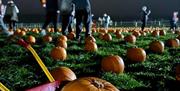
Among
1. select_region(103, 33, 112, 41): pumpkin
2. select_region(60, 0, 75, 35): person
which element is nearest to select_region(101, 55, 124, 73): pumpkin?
select_region(103, 33, 112, 41): pumpkin

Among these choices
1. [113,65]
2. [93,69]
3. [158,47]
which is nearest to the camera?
[113,65]

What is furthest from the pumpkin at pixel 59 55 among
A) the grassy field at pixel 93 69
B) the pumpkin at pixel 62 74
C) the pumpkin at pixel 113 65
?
the pumpkin at pixel 62 74

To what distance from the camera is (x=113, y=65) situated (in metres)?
6.84

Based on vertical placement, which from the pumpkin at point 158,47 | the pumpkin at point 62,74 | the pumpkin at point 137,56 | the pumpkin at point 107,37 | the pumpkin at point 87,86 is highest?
the pumpkin at point 87,86

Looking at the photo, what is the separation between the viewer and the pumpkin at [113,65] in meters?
6.80

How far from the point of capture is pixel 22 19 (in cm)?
4947

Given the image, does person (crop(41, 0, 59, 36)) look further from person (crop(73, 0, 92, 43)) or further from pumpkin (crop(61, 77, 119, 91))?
pumpkin (crop(61, 77, 119, 91))

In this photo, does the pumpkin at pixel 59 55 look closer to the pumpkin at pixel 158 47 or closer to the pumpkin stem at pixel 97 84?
the pumpkin at pixel 158 47

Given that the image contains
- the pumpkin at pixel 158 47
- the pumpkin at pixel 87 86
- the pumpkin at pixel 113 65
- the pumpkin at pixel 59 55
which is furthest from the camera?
the pumpkin at pixel 158 47

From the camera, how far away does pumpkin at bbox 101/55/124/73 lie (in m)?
6.80

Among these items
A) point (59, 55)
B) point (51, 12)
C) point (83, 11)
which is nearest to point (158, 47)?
point (59, 55)

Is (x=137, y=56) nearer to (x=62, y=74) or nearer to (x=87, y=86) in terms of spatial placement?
(x=62, y=74)

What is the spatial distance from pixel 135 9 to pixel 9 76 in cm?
4442

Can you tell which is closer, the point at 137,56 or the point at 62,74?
the point at 62,74
